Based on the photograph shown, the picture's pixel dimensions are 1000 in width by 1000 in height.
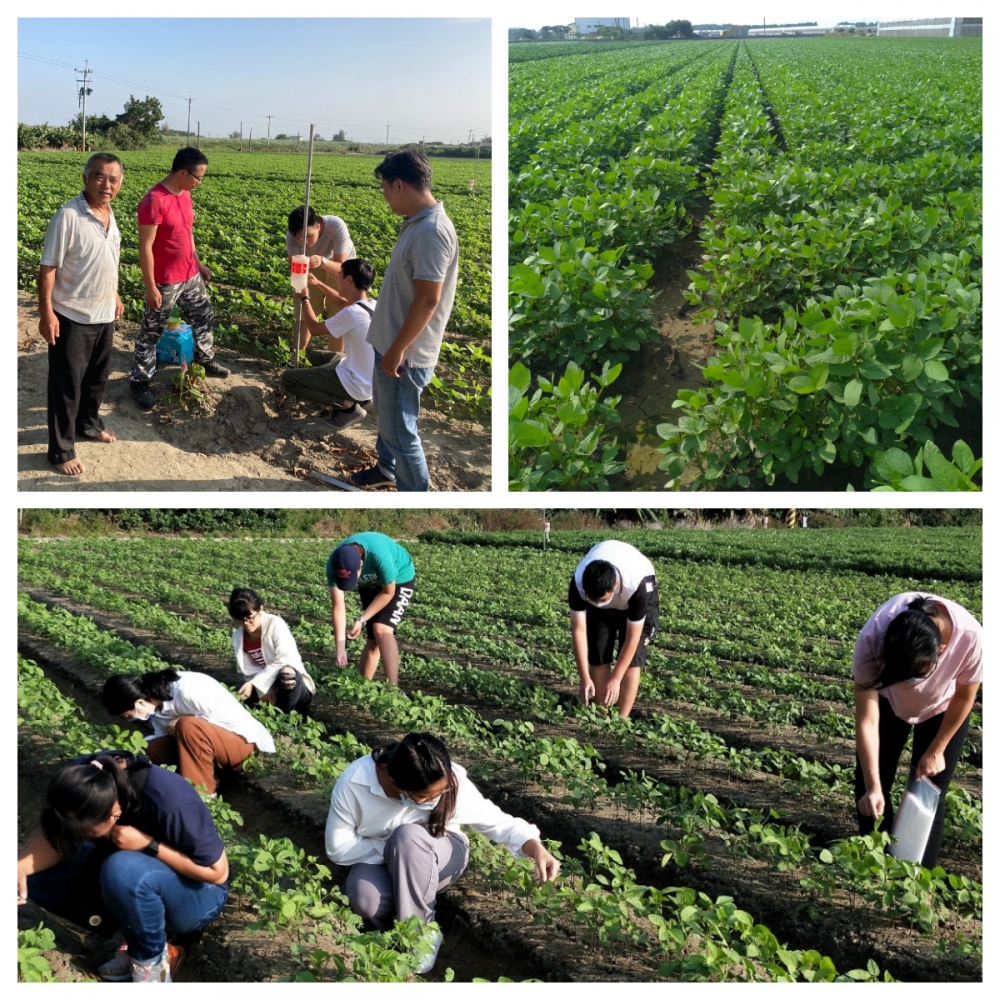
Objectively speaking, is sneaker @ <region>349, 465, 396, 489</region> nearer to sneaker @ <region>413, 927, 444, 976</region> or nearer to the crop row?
the crop row

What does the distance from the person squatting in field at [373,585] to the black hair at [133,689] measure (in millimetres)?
1080

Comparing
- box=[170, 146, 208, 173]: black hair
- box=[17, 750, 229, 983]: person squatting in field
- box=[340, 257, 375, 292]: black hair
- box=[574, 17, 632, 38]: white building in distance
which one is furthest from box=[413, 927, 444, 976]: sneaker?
box=[574, 17, 632, 38]: white building in distance

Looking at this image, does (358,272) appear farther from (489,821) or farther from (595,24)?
(489,821)

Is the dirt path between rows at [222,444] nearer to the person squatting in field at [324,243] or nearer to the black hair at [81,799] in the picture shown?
the person squatting in field at [324,243]

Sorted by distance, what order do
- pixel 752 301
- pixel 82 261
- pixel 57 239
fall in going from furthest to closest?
pixel 752 301 < pixel 82 261 < pixel 57 239

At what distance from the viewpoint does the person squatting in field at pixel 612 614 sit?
393 cm

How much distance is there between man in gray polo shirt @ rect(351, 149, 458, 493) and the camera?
3707 millimetres

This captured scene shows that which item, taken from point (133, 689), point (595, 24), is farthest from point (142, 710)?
point (595, 24)

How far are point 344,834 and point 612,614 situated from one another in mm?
1866

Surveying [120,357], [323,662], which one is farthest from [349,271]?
[323,662]

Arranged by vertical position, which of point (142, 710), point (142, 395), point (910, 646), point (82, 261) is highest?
point (82, 261)

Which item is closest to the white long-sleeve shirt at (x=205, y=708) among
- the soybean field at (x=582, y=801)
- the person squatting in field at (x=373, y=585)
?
the soybean field at (x=582, y=801)

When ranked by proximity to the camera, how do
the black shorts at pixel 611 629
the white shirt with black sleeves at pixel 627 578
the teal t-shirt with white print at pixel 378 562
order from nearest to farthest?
the white shirt with black sleeves at pixel 627 578 → the black shorts at pixel 611 629 → the teal t-shirt with white print at pixel 378 562

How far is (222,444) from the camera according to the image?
512 centimetres
